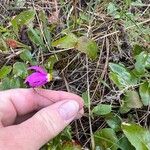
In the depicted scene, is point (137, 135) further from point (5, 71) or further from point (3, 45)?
point (3, 45)

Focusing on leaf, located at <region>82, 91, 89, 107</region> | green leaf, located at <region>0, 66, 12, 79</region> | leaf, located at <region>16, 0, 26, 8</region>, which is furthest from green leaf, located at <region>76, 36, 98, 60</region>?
leaf, located at <region>16, 0, 26, 8</region>

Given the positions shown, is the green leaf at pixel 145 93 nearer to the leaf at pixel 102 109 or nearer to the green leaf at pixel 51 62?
the leaf at pixel 102 109

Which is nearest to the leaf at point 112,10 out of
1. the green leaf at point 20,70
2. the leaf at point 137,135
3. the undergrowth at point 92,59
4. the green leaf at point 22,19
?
the undergrowth at point 92,59

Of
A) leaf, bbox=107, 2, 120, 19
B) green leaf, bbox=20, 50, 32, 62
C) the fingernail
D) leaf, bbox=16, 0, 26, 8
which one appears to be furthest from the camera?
leaf, bbox=16, 0, 26, 8

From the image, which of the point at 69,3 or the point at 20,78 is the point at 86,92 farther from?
the point at 69,3

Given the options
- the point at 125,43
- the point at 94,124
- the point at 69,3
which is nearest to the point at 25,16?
the point at 69,3

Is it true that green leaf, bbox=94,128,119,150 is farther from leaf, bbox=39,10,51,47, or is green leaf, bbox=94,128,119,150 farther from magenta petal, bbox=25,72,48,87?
leaf, bbox=39,10,51,47
